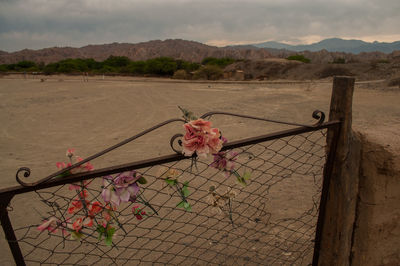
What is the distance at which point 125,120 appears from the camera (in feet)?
26.8

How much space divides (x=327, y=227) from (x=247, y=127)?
4.94m

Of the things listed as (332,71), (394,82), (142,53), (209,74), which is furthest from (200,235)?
(142,53)

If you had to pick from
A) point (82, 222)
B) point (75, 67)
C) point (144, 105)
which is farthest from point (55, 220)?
point (75, 67)

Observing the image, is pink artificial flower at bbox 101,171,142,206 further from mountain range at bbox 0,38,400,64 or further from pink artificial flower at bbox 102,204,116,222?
mountain range at bbox 0,38,400,64

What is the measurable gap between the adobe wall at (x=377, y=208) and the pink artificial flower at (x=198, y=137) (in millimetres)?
981

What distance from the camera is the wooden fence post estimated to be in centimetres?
153

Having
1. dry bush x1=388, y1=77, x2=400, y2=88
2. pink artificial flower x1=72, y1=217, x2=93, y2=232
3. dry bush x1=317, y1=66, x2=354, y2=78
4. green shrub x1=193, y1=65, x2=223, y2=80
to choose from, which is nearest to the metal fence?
pink artificial flower x1=72, y1=217, x2=93, y2=232

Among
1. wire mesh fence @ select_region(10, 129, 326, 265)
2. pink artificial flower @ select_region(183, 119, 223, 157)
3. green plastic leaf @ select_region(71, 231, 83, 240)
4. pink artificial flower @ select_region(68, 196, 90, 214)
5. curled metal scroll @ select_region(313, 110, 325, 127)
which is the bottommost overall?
wire mesh fence @ select_region(10, 129, 326, 265)

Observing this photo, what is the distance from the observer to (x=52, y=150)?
5688mm

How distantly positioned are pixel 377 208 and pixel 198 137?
4.11ft

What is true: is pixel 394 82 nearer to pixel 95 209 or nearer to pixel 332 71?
pixel 332 71

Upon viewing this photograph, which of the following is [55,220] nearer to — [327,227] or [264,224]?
[327,227]

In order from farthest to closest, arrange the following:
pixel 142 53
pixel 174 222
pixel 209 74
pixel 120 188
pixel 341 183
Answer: pixel 142 53 < pixel 209 74 < pixel 174 222 < pixel 341 183 < pixel 120 188

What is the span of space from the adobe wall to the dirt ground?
78mm
